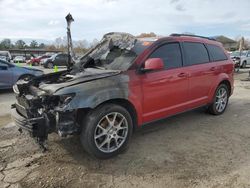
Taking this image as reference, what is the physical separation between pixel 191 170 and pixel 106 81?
1.73 metres

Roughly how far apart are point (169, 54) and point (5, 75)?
7317mm

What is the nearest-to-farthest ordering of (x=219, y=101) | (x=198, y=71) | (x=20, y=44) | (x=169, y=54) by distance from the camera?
(x=169, y=54), (x=198, y=71), (x=219, y=101), (x=20, y=44)

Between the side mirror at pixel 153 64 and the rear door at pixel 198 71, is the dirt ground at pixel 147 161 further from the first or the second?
the side mirror at pixel 153 64

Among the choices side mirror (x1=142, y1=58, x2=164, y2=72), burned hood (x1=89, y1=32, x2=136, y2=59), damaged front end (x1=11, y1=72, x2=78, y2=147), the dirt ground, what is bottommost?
the dirt ground

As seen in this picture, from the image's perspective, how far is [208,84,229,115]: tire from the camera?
6065 mm

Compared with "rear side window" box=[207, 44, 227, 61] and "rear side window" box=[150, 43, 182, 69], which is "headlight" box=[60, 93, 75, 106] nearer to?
"rear side window" box=[150, 43, 182, 69]

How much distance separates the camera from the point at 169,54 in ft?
15.9

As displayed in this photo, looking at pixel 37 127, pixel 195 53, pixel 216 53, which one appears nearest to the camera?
pixel 37 127

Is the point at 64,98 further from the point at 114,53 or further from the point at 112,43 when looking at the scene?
the point at 112,43

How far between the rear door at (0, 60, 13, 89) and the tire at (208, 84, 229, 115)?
740 cm

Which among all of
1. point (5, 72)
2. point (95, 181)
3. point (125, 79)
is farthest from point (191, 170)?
point (5, 72)

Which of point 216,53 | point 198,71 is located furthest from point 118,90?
point 216,53

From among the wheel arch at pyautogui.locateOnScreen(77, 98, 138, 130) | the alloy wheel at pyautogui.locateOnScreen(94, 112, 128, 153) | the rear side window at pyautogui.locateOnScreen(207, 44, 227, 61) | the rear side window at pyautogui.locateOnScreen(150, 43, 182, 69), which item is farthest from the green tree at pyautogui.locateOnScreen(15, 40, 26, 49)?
the alloy wheel at pyautogui.locateOnScreen(94, 112, 128, 153)

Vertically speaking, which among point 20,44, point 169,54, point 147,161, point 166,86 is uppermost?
point 20,44
